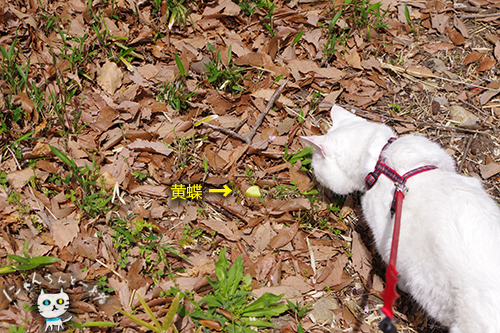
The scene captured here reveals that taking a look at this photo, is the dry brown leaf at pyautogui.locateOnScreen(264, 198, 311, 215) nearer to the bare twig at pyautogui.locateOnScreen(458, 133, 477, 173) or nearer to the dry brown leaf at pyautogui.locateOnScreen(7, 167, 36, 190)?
the bare twig at pyautogui.locateOnScreen(458, 133, 477, 173)

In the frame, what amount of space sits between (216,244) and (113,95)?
6.15 ft

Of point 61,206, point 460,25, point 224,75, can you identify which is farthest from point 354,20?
point 61,206

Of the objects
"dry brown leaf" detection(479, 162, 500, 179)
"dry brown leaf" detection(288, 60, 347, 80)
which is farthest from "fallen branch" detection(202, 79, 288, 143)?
"dry brown leaf" detection(479, 162, 500, 179)

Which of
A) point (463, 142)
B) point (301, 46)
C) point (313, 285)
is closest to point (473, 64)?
point (463, 142)

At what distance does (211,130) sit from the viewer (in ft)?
11.5

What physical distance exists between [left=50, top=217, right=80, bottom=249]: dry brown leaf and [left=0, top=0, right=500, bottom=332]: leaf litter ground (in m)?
0.01

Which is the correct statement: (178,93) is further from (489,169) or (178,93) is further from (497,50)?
(497,50)

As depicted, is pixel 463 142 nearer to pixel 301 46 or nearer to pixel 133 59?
pixel 301 46

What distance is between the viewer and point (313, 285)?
2924 millimetres

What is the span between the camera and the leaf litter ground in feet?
Result: 9.09

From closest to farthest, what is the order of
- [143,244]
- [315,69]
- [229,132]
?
[143,244]
[229,132]
[315,69]

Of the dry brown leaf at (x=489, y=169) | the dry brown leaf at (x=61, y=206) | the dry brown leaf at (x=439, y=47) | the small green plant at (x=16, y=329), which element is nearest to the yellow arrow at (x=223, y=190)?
the dry brown leaf at (x=61, y=206)

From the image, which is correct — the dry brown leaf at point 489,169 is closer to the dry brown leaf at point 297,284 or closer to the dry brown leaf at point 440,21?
the dry brown leaf at point 440,21

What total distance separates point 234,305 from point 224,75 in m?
2.30
